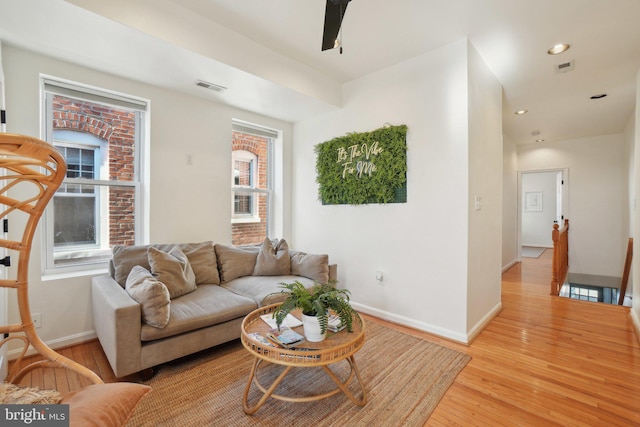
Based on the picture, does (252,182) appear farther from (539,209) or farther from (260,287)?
(539,209)

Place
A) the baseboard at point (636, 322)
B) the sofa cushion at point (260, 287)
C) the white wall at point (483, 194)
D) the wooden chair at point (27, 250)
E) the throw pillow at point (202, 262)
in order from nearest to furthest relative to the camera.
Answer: the wooden chair at point (27, 250)
the sofa cushion at point (260, 287)
the white wall at point (483, 194)
the baseboard at point (636, 322)
the throw pillow at point (202, 262)

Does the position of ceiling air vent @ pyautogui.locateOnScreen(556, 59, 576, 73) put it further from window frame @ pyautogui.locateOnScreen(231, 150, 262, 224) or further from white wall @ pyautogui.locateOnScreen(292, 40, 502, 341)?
window frame @ pyautogui.locateOnScreen(231, 150, 262, 224)

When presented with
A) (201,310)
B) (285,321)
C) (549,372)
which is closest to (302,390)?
(285,321)

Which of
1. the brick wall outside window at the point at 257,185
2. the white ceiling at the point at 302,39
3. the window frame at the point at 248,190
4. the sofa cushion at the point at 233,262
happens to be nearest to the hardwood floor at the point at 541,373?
the sofa cushion at the point at 233,262

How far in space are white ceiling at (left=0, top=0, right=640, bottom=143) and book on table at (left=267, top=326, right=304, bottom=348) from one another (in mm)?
2230

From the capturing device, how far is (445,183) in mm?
2750

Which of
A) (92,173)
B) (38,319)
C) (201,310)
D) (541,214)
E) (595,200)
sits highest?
(92,173)

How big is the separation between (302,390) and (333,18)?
2.21 metres

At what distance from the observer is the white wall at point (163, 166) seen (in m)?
2.34

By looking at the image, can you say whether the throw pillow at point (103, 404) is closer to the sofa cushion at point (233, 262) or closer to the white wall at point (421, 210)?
the sofa cushion at point (233, 262)

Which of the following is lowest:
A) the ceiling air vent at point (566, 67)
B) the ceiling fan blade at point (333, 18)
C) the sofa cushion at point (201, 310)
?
the sofa cushion at point (201, 310)

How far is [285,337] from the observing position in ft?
5.69

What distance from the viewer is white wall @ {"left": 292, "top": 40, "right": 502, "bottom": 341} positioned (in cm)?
266

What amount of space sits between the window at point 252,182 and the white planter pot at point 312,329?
240cm
